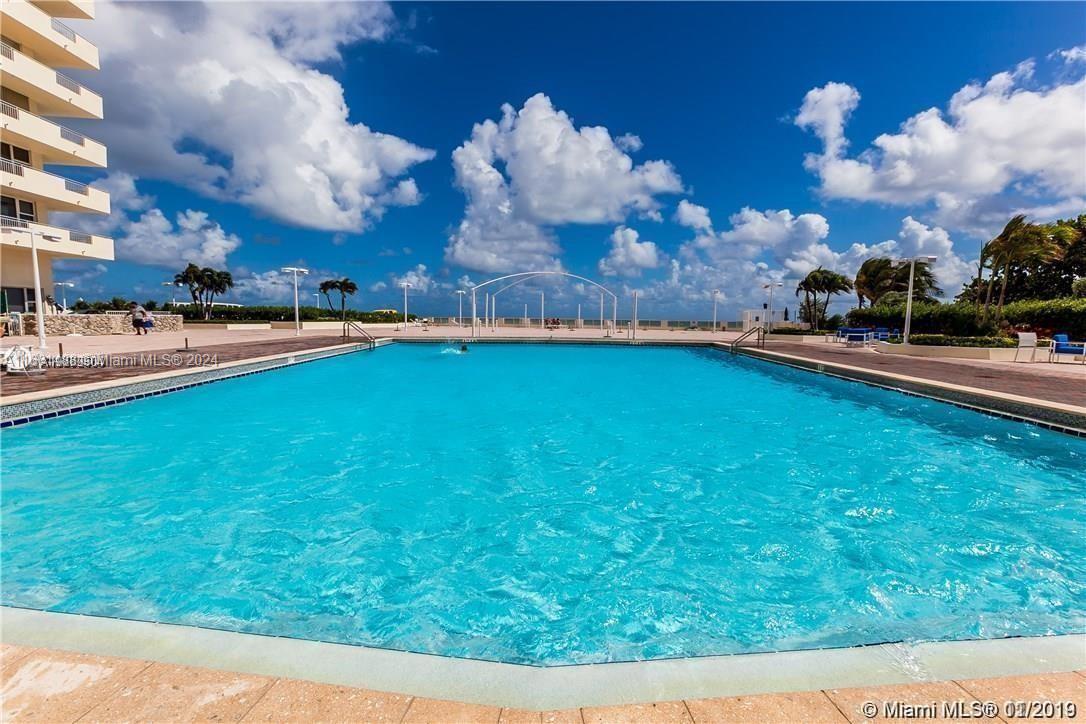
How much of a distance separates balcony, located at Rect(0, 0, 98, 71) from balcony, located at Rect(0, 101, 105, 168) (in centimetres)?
282

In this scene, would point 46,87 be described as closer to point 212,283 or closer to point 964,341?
point 212,283

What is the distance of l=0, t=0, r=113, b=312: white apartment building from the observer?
17.9m

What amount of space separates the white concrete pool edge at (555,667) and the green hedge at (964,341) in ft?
59.8

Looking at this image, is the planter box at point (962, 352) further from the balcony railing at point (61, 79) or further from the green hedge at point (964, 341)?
the balcony railing at point (61, 79)

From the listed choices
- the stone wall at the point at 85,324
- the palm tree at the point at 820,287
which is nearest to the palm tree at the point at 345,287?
the stone wall at the point at 85,324

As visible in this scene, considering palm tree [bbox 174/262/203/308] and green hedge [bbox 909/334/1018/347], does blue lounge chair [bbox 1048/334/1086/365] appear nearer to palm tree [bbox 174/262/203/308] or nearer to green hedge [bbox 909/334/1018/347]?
green hedge [bbox 909/334/1018/347]

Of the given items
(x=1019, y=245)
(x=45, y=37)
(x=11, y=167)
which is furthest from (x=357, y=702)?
(x=45, y=37)

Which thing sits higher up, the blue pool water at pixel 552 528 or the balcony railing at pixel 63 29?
the balcony railing at pixel 63 29

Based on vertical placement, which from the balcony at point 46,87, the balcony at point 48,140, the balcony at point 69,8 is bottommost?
the balcony at point 48,140

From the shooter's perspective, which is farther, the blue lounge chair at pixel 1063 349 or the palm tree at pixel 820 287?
the palm tree at pixel 820 287

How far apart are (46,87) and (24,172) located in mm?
3905

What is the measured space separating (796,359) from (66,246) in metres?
29.2

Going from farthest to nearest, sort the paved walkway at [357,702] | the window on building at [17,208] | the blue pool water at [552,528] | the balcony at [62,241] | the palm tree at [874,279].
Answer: the palm tree at [874,279], the window on building at [17,208], the balcony at [62,241], the blue pool water at [552,528], the paved walkway at [357,702]

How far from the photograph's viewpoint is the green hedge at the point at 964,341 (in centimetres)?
1550
